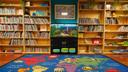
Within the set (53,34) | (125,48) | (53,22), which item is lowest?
(125,48)

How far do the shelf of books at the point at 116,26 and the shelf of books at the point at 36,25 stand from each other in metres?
2.22

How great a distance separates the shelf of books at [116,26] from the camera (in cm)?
700

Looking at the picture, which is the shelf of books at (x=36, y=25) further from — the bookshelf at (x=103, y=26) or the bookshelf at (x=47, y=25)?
the bookshelf at (x=103, y=26)

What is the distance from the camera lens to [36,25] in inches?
275

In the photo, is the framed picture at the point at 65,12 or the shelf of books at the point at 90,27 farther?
the shelf of books at the point at 90,27

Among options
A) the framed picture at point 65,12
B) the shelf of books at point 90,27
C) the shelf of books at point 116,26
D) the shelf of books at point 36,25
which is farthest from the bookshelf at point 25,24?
the shelf of books at point 116,26

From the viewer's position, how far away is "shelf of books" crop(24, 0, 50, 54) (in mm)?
6910

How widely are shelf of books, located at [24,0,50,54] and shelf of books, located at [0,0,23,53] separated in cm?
23

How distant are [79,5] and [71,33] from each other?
112 cm

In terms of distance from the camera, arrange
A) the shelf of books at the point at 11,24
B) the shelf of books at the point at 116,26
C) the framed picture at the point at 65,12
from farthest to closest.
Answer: the shelf of books at the point at 116,26, the shelf of books at the point at 11,24, the framed picture at the point at 65,12

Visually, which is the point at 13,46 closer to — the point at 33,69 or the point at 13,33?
the point at 13,33

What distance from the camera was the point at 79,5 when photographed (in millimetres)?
6984

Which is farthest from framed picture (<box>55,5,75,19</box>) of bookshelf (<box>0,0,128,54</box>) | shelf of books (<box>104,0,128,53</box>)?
shelf of books (<box>104,0,128,53</box>)

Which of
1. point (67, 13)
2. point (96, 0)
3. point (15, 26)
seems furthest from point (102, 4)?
point (15, 26)
